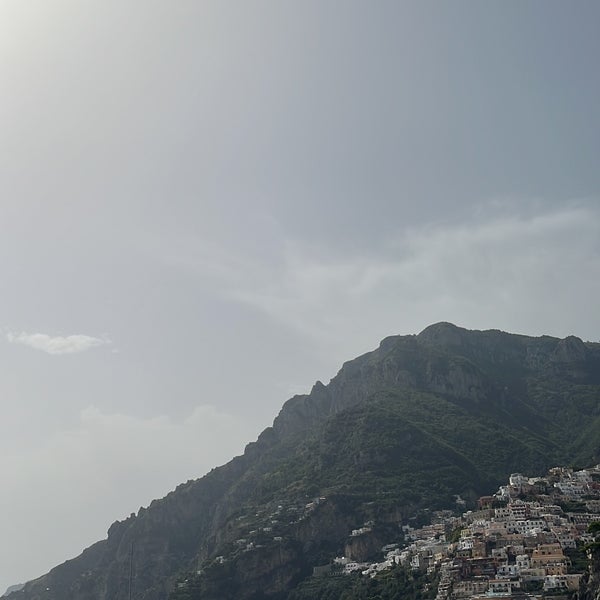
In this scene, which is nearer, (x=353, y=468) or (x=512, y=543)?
(x=512, y=543)

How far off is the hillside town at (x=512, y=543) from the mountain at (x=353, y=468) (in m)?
8.23

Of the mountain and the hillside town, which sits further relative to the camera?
the mountain

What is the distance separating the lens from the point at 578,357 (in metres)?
190

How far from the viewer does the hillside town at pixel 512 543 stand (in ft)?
243

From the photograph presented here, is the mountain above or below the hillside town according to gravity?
above

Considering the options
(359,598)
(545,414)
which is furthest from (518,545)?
(545,414)

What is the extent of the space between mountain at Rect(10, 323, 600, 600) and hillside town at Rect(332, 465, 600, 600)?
8.23m

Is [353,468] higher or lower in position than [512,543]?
higher

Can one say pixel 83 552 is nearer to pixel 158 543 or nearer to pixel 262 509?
pixel 158 543

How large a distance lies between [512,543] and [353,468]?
170 ft

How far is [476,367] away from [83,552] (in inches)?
4044

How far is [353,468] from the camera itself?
13288 centimetres

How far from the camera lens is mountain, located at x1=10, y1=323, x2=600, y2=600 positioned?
114 m

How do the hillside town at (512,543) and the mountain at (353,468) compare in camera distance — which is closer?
the hillside town at (512,543)
